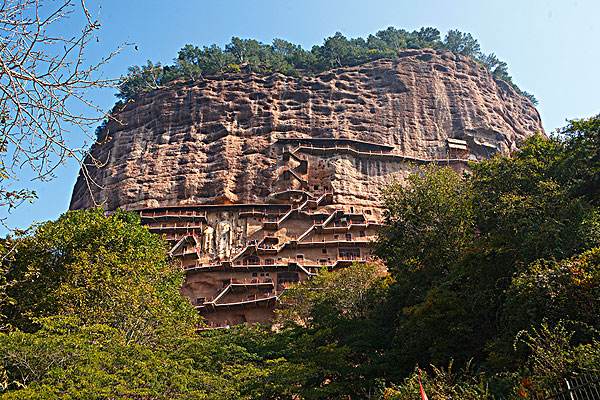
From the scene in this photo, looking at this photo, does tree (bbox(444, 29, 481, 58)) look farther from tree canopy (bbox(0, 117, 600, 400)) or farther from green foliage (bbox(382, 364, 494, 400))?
green foliage (bbox(382, 364, 494, 400))

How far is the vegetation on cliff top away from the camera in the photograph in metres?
53.2

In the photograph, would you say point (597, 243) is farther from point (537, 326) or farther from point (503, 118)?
point (503, 118)

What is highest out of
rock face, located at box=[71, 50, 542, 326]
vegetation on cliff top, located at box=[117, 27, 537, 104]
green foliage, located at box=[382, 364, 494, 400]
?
vegetation on cliff top, located at box=[117, 27, 537, 104]

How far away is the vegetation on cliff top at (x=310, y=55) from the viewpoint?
174 feet

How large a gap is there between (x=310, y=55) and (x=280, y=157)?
18600 millimetres

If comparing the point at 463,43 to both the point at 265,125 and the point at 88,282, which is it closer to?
the point at 265,125

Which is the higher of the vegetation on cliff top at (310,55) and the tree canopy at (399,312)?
the vegetation on cliff top at (310,55)

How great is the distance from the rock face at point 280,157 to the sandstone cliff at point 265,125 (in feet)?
0.37

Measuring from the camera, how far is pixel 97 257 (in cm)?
1939

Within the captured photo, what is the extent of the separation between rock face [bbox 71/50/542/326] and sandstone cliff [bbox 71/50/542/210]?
0.37 feet

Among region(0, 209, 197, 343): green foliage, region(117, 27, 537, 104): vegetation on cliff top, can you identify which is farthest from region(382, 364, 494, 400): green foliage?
region(117, 27, 537, 104): vegetation on cliff top

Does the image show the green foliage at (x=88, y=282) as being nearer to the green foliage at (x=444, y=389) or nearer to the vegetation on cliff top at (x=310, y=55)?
the green foliage at (x=444, y=389)

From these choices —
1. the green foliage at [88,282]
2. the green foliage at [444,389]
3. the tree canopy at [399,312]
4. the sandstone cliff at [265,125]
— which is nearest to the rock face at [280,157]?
the sandstone cliff at [265,125]

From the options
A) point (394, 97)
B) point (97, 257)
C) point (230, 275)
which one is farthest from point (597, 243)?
point (394, 97)
